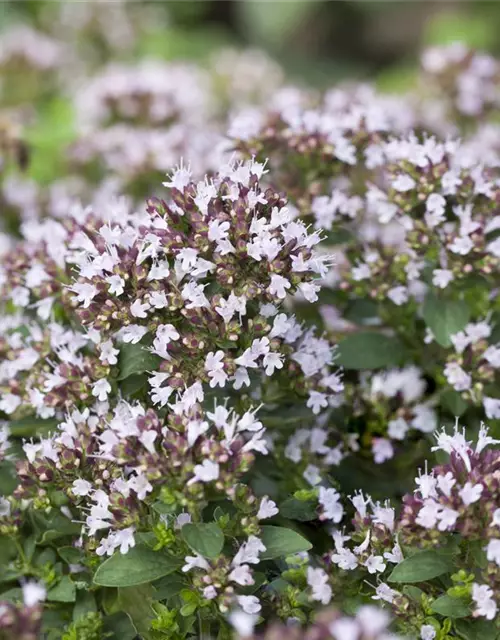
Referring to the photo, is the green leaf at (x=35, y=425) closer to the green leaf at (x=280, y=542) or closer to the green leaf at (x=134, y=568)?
the green leaf at (x=134, y=568)

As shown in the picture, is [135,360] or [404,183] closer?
[135,360]

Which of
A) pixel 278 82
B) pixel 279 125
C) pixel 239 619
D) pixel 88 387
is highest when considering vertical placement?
pixel 279 125

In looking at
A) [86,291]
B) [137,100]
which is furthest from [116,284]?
[137,100]

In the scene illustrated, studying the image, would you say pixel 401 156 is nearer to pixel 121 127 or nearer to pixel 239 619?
pixel 239 619

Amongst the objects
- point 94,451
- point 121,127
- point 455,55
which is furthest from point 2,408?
point 455,55

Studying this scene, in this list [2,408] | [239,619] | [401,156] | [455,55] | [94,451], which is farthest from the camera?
[455,55]

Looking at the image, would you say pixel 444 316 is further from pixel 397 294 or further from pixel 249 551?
pixel 249 551

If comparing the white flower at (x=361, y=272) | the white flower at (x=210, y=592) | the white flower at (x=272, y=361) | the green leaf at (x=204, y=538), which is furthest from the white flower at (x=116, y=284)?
the white flower at (x=361, y=272)
